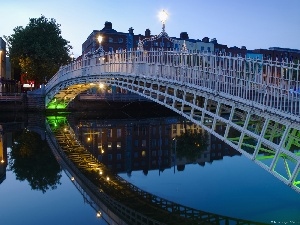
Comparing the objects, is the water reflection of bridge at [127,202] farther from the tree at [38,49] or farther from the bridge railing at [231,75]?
the tree at [38,49]

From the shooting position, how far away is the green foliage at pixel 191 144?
853 inches

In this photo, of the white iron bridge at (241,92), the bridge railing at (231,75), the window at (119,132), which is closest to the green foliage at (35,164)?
the window at (119,132)

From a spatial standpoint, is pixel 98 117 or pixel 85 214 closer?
pixel 85 214

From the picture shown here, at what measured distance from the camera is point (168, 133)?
2972cm

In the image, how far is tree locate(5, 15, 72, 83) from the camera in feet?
161

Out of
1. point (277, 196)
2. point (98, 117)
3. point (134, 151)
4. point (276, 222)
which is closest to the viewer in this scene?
point (276, 222)

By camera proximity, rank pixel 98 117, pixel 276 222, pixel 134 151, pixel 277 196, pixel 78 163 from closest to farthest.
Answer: pixel 276 222, pixel 277 196, pixel 78 163, pixel 134 151, pixel 98 117

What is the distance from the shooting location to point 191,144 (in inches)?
987

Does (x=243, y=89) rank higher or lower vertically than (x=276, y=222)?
higher

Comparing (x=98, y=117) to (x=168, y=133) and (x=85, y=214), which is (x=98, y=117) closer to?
(x=168, y=133)

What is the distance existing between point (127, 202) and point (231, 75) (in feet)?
16.6

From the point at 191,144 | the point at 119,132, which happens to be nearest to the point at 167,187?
the point at 191,144

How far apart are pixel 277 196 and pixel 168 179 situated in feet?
14.7

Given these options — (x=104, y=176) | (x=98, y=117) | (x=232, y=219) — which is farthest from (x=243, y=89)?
(x=98, y=117)
